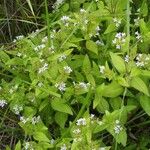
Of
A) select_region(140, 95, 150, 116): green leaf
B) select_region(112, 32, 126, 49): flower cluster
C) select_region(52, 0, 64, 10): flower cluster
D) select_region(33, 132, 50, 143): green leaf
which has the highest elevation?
select_region(52, 0, 64, 10): flower cluster

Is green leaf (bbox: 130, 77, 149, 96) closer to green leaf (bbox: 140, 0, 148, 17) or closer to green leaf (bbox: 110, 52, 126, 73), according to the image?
green leaf (bbox: 110, 52, 126, 73)

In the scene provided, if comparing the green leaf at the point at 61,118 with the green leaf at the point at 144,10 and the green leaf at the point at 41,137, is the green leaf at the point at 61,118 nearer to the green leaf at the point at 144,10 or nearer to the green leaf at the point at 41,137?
the green leaf at the point at 41,137

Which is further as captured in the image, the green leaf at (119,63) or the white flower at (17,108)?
the white flower at (17,108)

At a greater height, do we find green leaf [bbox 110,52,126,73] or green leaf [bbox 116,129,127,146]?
green leaf [bbox 110,52,126,73]

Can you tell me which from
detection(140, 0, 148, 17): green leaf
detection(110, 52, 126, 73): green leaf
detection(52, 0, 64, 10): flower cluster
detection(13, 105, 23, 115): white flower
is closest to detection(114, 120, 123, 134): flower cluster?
detection(110, 52, 126, 73): green leaf

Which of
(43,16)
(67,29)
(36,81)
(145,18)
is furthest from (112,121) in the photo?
(43,16)

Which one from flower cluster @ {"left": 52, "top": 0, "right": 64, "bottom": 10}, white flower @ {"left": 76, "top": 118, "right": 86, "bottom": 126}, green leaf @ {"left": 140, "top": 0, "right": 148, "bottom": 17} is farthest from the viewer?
flower cluster @ {"left": 52, "top": 0, "right": 64, "bottom": 10}

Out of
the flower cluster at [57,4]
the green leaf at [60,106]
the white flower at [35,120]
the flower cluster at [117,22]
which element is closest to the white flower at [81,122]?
the green leaf at [60,106]
